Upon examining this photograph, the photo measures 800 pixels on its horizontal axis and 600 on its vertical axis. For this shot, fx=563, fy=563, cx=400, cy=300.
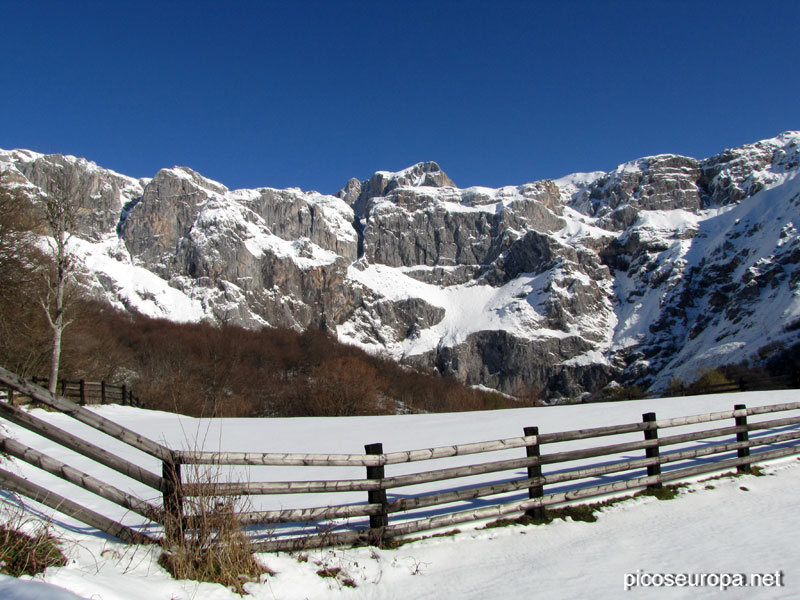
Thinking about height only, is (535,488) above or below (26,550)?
below

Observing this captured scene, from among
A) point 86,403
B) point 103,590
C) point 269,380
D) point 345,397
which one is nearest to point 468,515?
point 103,590

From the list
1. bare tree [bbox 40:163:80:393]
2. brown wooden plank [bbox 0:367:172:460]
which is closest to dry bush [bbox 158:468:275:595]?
brown wooden plank [bbox 0:367:172:460]

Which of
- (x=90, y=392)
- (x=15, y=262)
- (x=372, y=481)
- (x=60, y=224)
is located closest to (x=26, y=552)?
(x=372, y=481)

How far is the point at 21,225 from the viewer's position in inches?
674

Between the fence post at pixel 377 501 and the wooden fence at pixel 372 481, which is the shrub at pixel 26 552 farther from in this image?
the fence post at pixel 377 501

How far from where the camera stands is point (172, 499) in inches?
202

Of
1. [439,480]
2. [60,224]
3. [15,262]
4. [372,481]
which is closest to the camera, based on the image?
[372,481]

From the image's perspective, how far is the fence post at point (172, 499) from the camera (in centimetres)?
502

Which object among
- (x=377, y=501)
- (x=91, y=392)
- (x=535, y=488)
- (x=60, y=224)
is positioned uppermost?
(x=60, y=224)

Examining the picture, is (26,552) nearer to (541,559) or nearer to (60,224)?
(541,559)

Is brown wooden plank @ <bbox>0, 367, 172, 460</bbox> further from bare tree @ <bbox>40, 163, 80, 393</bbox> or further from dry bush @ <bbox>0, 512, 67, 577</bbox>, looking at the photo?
bare tree @ <bbox>40, 163, 80, 393</bbox>

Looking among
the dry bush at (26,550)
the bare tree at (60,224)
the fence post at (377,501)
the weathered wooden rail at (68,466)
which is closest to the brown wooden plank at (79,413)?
the weathered wooden rail at (68,466)

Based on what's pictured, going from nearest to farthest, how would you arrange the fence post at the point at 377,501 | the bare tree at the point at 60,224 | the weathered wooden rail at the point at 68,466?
the weathered wooden rail at the point at 68,466
the fence post at the point at 377,501
the bare tree at the point at 60,224

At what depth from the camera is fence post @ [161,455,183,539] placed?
5016 millimetres
